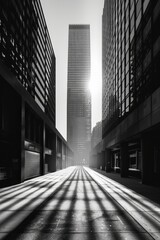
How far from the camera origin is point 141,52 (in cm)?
2261

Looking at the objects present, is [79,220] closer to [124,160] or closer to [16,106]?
[16,106]

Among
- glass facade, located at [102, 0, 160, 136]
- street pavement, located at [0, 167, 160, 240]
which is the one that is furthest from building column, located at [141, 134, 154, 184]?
street pavement, located at [0, 167, 160, 240]

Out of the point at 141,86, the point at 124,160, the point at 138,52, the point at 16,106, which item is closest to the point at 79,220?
the point at 16,106

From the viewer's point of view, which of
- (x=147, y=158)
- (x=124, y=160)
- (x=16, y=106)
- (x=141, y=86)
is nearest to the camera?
(x=147, y=158)

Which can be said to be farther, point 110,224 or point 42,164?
point 42,164

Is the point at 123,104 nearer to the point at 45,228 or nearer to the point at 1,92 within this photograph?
the point at 1,92

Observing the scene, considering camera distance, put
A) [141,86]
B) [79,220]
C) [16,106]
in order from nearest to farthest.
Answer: [79,220] → [16,106] → [141,86]

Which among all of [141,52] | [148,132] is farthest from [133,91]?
[148,132]

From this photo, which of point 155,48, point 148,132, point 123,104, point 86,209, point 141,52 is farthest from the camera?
point 123,104

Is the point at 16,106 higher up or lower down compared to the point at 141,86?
lower down

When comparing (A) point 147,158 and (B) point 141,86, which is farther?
(B) point 141,86

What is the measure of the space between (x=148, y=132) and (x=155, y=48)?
7034mm

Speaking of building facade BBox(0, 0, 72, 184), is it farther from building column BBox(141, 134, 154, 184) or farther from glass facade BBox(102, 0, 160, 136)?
glass facade BBox(102, 0, 160, 136)

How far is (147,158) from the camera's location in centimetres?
2042
